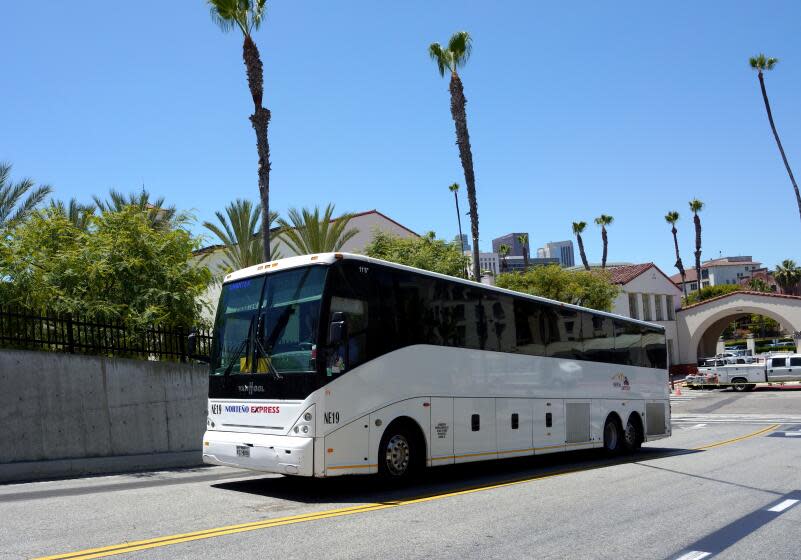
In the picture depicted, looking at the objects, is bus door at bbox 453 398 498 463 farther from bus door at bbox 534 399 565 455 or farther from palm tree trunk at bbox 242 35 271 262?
palm tree trunk at bbox 242 35 271 262

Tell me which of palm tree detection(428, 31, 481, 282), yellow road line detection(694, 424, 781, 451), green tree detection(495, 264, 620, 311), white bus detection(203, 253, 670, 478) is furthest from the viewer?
green tree detection(495, 264, 620, 311)

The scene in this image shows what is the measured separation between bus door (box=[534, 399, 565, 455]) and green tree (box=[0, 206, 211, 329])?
28.6 feet

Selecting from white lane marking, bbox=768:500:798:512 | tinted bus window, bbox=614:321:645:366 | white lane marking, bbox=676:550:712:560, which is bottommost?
white lane marking, bbox=768:500:798:512

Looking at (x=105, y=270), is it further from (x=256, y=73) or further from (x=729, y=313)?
(x=729, y=313)

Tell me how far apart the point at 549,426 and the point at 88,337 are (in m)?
10.1

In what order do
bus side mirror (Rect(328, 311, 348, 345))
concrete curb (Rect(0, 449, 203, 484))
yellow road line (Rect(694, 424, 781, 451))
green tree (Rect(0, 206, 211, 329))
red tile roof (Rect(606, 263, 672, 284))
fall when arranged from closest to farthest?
bus side mirror (Rect(328, 311, 348, 345))
concrete curb (Rect(0, 449, 203, 484))
green tree (Rect(0, 206, 211, 329))
yellow road line (Rect(694, 424, 781, 451))
red tile roof (Rect(606, 263, 672, 284))

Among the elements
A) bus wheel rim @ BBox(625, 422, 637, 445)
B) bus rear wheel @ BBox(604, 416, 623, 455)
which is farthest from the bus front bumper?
bus wheel rim @ BBox(625, 422, 637, 445)

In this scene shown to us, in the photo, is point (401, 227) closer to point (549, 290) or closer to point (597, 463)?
point (549, 290)

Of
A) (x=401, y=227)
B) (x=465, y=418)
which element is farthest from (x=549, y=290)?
(x=465, y=418)

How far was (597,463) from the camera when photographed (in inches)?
614

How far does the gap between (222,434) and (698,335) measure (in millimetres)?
54566

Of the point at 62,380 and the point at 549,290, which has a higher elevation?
the point at 549,290

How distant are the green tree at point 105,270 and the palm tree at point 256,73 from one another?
11.9 feet

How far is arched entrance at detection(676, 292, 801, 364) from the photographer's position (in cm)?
5141
